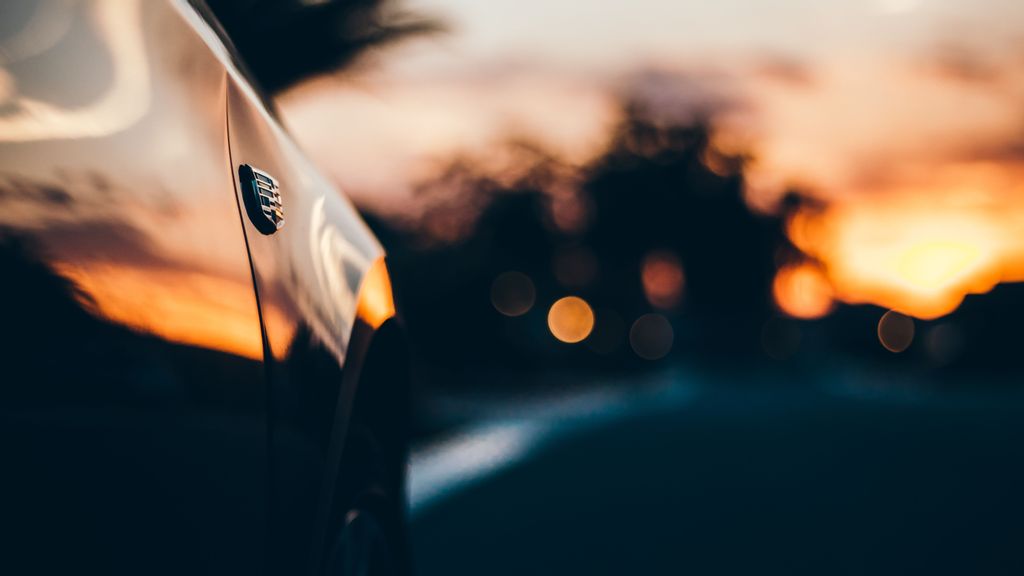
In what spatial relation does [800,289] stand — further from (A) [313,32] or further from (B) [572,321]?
(A) [313,32]

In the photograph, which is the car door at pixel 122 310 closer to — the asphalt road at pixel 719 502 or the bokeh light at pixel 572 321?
the asphalt road at pixel 719 502

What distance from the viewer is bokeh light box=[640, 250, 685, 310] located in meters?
64.2

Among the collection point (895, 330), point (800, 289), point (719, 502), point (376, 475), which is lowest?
point (895, 330)

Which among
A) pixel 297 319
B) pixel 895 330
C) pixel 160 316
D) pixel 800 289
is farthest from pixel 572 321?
pixel 160 316

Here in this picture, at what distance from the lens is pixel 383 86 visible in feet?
24.5

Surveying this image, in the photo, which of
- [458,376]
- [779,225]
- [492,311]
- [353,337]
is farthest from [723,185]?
[353,337]

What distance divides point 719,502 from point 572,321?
79269 millimetres

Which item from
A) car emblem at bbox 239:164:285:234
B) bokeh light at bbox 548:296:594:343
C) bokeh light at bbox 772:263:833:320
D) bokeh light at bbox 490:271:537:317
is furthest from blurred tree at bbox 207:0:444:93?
bokeh light at bbox 548:296:594:343

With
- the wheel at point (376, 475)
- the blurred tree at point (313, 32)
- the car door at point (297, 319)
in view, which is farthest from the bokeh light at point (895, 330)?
the car door at point (297, 319)

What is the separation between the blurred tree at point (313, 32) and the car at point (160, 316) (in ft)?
9.07

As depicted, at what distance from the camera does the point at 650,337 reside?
310 ft

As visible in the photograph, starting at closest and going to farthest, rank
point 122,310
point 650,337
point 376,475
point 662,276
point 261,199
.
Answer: point 122,310
point 261,199
point 376,475
point 662,276
point 650,337

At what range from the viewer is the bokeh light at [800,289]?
64.9 m

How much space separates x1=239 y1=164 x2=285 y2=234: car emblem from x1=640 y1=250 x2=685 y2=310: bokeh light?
62.2 metres
